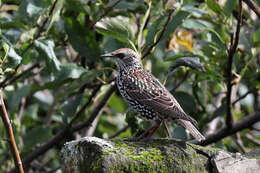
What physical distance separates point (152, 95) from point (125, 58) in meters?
0.72

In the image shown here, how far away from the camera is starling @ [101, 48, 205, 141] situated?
15.3 feet

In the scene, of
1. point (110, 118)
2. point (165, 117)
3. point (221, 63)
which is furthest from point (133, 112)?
point (110, 118)

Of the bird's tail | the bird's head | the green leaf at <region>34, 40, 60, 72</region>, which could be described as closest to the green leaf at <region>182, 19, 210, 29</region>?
the bird's head

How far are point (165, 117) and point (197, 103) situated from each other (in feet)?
4.56

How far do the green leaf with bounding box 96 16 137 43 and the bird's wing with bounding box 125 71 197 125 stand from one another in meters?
0.41

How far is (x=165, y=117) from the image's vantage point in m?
4.77

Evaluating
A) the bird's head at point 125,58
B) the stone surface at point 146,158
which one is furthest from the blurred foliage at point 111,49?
the stone surface at point 146,158

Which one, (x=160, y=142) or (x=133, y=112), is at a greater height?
(x=160, y=142)

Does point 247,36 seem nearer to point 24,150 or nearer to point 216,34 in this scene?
point 216,34

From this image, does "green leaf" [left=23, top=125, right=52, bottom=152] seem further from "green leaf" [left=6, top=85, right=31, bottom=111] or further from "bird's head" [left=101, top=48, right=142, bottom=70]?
"bird's head" [left=101, top=48, right=142, bottom=70]

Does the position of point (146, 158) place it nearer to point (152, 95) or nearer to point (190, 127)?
point (190, 127)

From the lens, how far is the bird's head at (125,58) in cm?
545

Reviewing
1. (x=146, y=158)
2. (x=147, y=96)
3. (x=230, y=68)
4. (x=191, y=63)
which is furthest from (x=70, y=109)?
(x=146, y=158)

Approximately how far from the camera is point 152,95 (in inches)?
195
